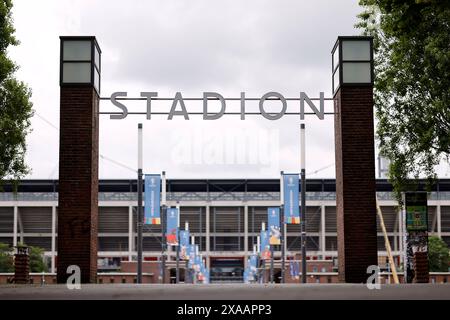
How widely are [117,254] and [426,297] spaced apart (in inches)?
4347

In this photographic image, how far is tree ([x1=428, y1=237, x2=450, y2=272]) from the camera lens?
99000 millimetres

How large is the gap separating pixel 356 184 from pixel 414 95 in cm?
933

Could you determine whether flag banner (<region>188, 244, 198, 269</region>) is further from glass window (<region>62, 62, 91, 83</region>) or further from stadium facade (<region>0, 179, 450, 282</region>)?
glass window (<region>62, 62, 91, 83</region>)

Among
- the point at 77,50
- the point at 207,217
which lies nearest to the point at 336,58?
the point at 77,50

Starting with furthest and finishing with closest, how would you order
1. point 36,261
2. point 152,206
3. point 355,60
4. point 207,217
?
point 207,217 < point 36,261 < point 152,206 < point 355,60

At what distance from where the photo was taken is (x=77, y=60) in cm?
2898

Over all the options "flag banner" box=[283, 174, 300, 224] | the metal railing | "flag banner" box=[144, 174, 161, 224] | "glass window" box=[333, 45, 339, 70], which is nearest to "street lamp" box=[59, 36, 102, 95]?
"glass window" box=[333, 45, 339, 70]

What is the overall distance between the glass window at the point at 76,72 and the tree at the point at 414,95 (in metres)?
12.8

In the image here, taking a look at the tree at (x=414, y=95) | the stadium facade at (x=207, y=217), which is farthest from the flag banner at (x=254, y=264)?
the tree at (x=414, y=95)

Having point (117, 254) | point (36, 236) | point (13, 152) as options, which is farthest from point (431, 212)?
point (13, 152)

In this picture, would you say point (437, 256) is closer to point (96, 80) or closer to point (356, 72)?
point (356, 72)

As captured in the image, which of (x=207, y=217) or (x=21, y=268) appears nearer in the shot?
(x=21, y=268)

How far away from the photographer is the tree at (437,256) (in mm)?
99000

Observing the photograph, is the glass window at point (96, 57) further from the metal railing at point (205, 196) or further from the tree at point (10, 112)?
the metal railing at point (205, 196)
